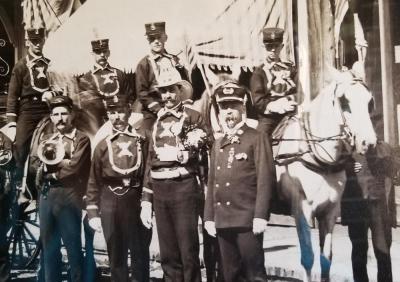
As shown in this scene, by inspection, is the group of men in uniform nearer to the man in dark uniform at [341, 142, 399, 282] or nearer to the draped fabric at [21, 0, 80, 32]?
the draped fabric at [21, 0, 80, 32]

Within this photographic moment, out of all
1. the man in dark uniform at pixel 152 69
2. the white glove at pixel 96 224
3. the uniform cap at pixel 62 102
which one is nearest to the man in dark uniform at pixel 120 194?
the white glove at pixel 96 224

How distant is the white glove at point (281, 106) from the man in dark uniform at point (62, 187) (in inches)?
41.3

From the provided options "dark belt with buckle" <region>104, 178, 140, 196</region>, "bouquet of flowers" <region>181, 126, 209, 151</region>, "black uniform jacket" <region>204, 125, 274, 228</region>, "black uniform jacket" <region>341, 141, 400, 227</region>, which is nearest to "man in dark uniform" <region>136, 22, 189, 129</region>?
"bouquet of flowers" <region>181, 126, 209, 151</region>

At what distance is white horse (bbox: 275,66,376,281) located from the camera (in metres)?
2.73

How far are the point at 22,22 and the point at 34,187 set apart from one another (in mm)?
1015

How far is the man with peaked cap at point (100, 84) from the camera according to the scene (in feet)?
9.86

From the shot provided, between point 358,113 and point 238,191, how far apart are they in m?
0.74

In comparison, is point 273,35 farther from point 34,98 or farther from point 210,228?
point 34,98

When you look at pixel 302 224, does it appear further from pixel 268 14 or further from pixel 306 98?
pixel 268 14

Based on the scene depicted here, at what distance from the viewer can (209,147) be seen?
2840mm

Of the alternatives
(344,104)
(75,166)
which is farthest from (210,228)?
(344,104)

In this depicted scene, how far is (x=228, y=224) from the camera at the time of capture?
2.72 m

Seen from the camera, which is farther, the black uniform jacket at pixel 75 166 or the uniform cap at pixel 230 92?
the black uniform jacket at pixel 75 166

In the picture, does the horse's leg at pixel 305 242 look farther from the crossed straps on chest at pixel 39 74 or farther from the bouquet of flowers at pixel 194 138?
the crossed straps on chest at pixel 39 74
